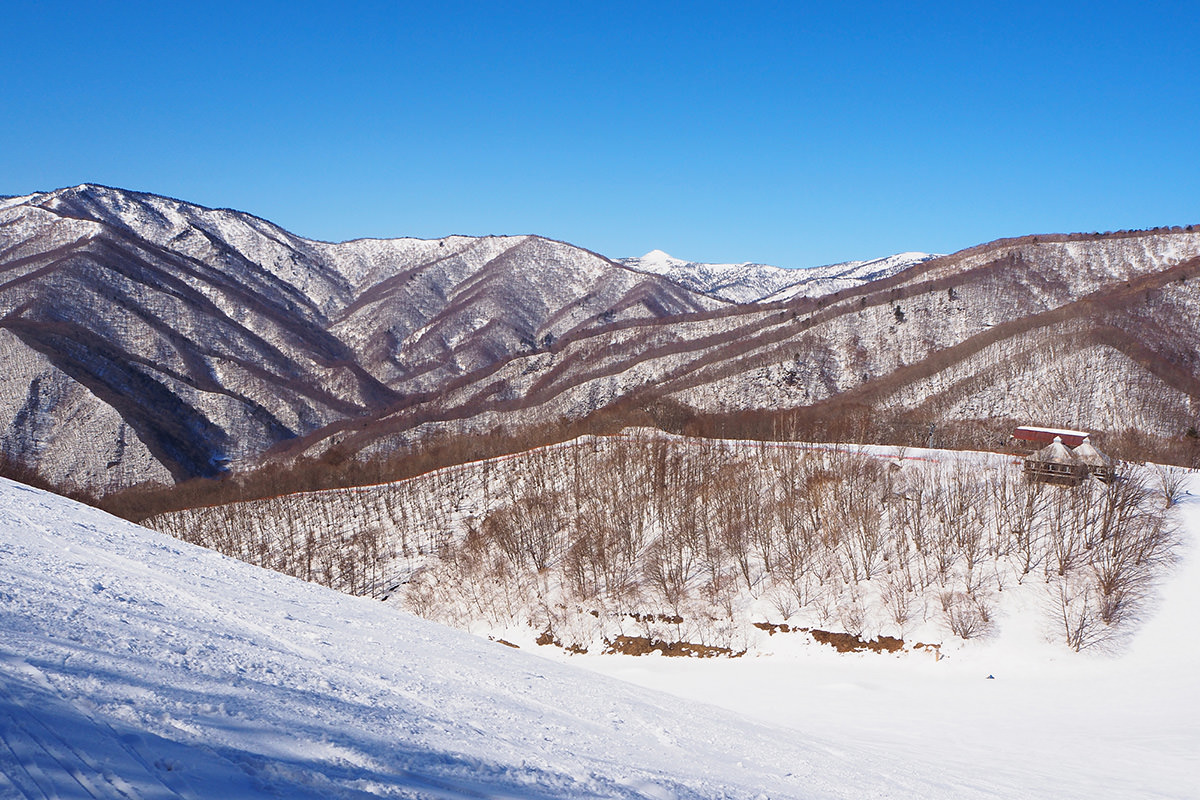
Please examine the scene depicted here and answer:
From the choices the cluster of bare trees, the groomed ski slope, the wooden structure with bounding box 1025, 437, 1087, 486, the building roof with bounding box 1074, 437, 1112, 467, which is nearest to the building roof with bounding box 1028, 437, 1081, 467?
the wooden structure with bounding box 1025, 437, 1087, 486

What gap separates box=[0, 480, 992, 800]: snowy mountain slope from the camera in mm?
4457

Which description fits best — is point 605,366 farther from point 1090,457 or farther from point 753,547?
point 1090,457

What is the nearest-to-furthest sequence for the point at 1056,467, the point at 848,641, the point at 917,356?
1. the point at 848,641
2. the point at 1056,467
3. the point at 917,356

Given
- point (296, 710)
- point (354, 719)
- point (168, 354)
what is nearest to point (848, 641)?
point (354, 719)

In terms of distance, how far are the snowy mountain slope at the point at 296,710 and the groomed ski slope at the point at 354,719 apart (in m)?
0.03

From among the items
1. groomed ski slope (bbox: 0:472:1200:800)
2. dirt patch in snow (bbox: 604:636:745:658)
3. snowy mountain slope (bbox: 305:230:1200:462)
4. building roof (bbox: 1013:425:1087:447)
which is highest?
snowy mountain slope (bbox: 305:230:1200:462)

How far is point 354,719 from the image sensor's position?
6211 mm

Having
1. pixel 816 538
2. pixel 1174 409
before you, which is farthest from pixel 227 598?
pixel 1174 409

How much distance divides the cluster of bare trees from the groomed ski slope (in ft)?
24.9

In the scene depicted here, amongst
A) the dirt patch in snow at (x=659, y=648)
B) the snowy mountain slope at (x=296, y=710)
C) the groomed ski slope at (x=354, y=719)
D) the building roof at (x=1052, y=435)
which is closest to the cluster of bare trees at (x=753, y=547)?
the dirt patch in snow at (x=659, y=648)

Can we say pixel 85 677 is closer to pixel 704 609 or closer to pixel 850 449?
pixel 704 609

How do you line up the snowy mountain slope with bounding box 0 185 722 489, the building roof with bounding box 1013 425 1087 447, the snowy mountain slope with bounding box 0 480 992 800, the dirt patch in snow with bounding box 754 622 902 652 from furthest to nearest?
the snowy mountain slope with bounding box 0 185 722 489 < the building roof with bounding box 1013 425 1087 447 < the dirt patch in snow with bounding box 754 622 902 652 < the snowy mountain slope with bounding box 0 480 992 800

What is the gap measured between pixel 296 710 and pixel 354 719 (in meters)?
0.48

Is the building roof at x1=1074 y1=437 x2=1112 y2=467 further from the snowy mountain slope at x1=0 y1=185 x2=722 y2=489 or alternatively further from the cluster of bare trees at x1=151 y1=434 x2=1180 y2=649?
the snowy mountain slope at x1=0 y1=185 x2=722 y2=489
